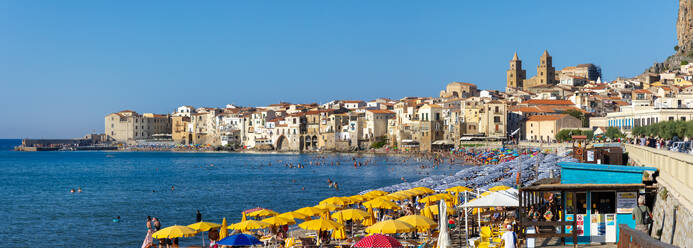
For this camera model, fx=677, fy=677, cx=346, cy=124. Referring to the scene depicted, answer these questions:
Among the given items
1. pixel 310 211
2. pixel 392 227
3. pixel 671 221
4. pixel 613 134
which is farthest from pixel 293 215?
pixel 613 134

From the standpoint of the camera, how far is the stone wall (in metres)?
9.31

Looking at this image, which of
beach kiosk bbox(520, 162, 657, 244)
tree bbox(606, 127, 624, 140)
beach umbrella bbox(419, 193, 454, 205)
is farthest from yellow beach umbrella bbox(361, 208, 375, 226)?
tree bbox(606, 127, 624, 140)

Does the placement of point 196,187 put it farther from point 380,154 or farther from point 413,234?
point 380,154

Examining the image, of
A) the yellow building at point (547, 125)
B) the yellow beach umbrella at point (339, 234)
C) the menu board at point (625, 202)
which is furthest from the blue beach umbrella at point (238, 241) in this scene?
the yellow building at point (547, 125)

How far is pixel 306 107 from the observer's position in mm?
114125

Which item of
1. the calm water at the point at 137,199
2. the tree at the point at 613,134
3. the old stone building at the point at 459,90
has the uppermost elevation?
the old stone building at the point at 459,90

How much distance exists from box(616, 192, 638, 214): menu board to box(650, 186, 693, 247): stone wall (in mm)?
415

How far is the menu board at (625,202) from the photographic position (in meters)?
12.2

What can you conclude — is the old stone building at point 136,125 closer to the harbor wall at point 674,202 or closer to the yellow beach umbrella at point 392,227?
the yellow beach umbrella at point 392,227

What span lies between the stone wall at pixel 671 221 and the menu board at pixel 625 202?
16.3 inches

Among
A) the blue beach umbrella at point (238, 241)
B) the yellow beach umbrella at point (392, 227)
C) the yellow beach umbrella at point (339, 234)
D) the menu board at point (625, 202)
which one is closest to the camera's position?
the menu board at point (625, 202)

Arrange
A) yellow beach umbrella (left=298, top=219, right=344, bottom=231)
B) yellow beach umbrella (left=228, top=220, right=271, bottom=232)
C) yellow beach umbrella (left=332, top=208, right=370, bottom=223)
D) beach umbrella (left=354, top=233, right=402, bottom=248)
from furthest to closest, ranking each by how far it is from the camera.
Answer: yellow beach umbrella (left=332, top=208, right=370, bottom=223), yellow beach umbrella (left=228, top=220, right=271, bottom=232), yellow beach umbrella (left=298, top=219, right=344, bottom=231), beach umbrella (left=354, top=233, right=402, bottom=248)

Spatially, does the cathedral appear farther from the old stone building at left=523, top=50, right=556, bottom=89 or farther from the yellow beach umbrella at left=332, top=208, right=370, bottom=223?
the yellow beach umbrella at left=332, top=208, right=370, bottom=223

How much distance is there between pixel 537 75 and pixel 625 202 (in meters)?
123
